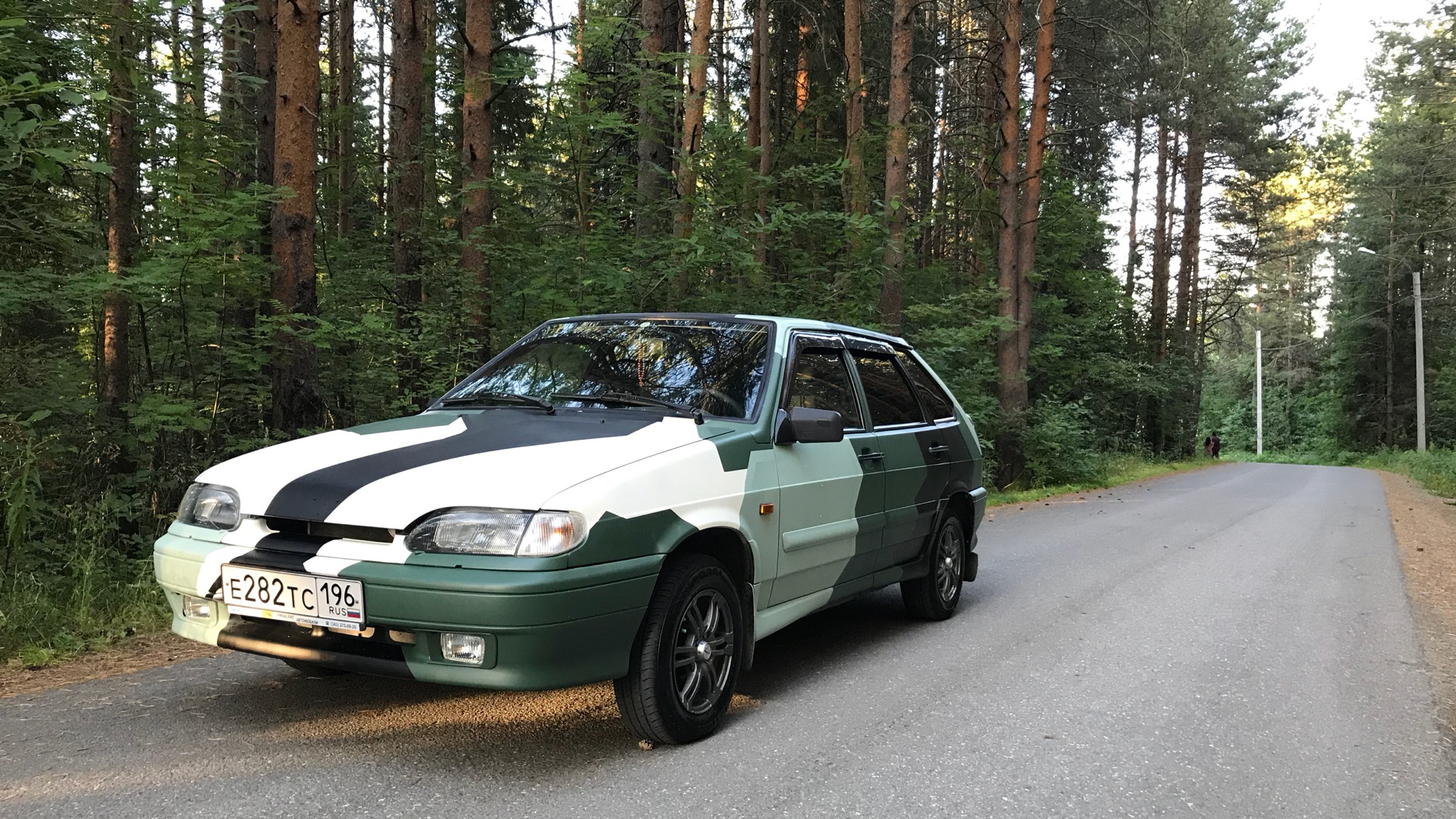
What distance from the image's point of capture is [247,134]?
42.3 feet

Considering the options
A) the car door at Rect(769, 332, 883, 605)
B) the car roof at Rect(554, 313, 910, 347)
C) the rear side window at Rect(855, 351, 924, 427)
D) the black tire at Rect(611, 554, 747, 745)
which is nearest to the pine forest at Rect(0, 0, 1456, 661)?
the car roof at Rect(554, 313, 910, 347)

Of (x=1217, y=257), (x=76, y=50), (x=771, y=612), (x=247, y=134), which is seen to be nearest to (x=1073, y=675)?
(x=771, y=612)

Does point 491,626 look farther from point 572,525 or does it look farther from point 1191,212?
point 1191,212

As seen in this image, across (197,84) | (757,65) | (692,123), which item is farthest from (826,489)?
(757,65)

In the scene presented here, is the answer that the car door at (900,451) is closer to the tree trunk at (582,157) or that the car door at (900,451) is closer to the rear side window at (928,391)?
the rear side window at (928,391)

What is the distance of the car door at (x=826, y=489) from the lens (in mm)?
4273

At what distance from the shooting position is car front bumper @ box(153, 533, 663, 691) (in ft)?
9.84

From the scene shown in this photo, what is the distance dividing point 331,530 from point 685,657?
4.51 ft

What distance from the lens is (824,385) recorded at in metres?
4.86

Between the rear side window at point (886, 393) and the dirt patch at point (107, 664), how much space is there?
342cm

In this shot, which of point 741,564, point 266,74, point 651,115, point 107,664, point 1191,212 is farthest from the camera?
point 1191,212

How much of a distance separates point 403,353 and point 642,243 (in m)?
2.89

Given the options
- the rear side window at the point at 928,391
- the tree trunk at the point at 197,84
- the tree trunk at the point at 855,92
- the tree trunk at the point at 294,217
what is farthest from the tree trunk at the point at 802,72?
the rear side window at the point at 928,391

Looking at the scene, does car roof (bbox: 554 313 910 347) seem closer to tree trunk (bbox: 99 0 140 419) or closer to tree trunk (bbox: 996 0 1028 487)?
tree trunk (bbox: 99 0 140 419)
